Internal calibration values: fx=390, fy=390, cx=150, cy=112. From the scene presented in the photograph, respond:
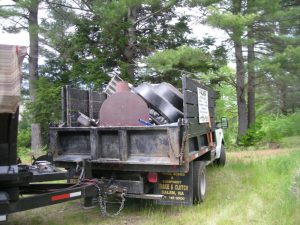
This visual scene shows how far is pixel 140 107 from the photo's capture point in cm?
625

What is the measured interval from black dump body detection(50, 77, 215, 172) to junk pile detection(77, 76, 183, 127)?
39cm

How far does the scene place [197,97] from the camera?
668cm

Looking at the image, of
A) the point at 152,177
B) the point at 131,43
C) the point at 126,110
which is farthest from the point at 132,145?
the point at 131,43

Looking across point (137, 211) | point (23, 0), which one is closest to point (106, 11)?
point (23, 0)

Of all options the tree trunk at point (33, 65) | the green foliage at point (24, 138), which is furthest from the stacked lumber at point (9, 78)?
the green foliage at point (24, 138)

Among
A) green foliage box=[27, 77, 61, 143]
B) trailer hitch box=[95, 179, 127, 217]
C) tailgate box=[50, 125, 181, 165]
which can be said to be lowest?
trailer hitch box=[95, 179, 127, 217]

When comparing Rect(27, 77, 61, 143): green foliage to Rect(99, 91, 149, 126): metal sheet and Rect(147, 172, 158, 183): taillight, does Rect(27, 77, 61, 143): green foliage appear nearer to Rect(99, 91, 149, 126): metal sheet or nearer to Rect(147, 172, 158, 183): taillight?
Rect(99, 91, 149, 126): metal sheet

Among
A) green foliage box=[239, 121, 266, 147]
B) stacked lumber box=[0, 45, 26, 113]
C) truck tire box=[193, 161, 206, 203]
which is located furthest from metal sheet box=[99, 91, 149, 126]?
green foliage box=[239, 121, 266, 147]

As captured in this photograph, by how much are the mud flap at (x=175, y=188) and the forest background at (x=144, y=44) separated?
768cm

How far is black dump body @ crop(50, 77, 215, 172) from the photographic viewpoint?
18.0ft

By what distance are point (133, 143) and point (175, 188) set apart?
A: 3.01ft

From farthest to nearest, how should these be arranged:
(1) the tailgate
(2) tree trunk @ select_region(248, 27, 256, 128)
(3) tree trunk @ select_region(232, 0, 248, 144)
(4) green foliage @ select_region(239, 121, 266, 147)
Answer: (4) green foliage @ select_region(239, 121, 266, 147) → (2) tree trunk @ select_region(248, 27, 256, 128) → (3) tree trunk @ select_region(232, 0, 248, 144) → (1) the tailgate

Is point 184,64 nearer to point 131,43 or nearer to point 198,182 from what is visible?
point 131,43

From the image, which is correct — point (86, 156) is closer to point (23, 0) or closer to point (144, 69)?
point (144, 69)
